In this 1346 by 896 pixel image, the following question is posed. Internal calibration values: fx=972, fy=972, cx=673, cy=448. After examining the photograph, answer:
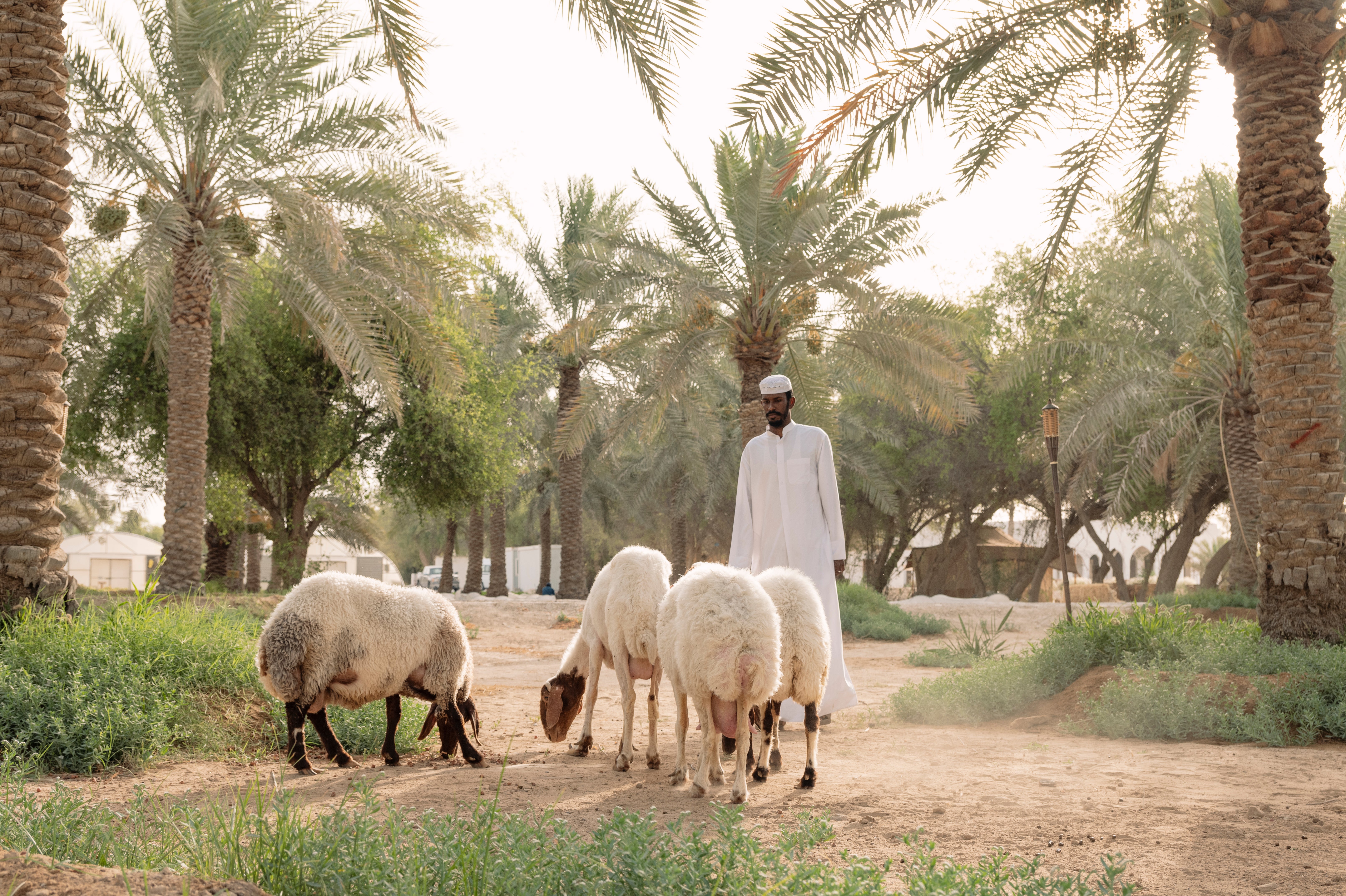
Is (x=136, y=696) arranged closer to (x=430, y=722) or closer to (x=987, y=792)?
(x=430, y=722)

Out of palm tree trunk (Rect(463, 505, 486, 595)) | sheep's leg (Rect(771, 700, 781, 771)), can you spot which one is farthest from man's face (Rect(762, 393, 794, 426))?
palm tree trunk (Rect(463, 505, 486, 595))

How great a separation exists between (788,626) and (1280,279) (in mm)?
6377

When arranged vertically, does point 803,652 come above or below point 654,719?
above

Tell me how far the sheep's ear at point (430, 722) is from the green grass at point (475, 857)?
2337mm

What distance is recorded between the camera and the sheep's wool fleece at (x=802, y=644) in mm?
5148

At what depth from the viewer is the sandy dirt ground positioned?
3932 millimetres

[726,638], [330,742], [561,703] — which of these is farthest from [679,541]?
[726,638]

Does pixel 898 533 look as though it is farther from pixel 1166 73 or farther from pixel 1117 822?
pixel 1117 822

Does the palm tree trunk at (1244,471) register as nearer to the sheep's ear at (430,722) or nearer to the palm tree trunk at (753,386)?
the palm tree trunk at (753,386)

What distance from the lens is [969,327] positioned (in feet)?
51.7

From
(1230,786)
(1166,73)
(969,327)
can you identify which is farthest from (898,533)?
(1230,786)

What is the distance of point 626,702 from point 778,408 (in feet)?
7.29

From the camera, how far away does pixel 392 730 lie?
5918 millimetres

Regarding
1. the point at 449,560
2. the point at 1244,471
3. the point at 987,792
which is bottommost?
the point at 987,792
